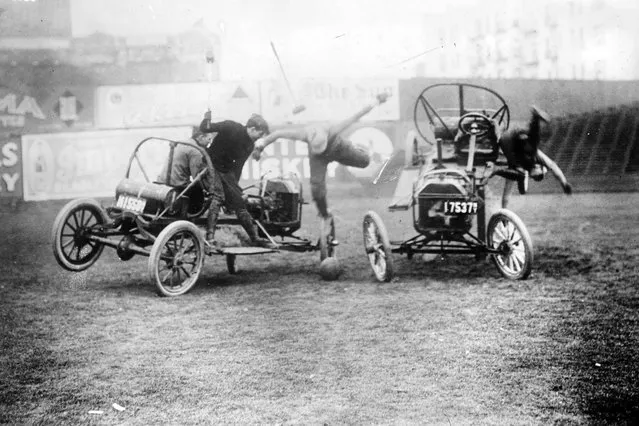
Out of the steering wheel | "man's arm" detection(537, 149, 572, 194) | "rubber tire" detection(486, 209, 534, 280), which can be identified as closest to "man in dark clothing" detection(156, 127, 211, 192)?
the steering wheel

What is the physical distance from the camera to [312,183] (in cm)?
529

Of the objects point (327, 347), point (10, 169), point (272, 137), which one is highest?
point (272, 137)

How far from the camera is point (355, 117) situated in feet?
16.0

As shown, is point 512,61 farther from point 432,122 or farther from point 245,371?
point 245,371

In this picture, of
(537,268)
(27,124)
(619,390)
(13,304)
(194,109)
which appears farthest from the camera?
(194,109)

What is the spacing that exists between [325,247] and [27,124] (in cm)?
503

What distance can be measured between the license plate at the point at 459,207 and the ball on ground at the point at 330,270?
1024mm

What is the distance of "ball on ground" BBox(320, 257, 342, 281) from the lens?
196 inches

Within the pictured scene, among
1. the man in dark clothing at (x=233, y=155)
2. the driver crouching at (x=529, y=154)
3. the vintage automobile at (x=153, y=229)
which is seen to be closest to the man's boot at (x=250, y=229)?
the man in dark clothing at (x=233, y=155)

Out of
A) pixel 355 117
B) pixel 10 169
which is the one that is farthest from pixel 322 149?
pixel 10 169

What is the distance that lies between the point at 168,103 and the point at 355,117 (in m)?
5.51

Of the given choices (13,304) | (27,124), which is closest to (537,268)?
(13,304)

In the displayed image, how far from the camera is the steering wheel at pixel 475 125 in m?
5.04

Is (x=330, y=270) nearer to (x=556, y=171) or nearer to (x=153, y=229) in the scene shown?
(x=153, y=229)
